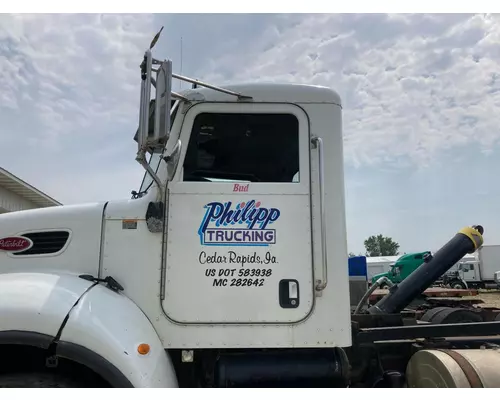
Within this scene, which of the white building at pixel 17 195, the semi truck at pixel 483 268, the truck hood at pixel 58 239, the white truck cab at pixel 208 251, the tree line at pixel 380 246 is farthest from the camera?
the tree line at pixel 380 246

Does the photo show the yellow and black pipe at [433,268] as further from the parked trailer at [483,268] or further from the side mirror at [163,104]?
the parked trailer at [483,268]

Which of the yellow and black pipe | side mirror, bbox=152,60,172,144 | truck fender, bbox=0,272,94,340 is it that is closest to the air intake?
truck fender, bbox=0,272,94,340

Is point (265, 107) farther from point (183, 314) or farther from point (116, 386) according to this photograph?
point (116, 386)

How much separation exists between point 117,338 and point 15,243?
42.9 inches

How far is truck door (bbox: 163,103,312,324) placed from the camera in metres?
2.79

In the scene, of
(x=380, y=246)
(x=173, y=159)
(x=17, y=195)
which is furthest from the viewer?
(x=380, y=246)

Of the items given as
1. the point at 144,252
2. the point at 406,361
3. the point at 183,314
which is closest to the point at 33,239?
the point at 144,252

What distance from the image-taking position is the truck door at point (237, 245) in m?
2.79

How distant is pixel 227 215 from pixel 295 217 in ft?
1.53

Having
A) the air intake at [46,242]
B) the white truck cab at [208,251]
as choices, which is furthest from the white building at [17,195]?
the white truck cab at [208,251]

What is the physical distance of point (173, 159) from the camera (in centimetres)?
276

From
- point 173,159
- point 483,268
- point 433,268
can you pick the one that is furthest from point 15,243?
point 483,268

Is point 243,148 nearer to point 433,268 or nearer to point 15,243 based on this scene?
point 15,243

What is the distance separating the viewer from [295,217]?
2.91m
